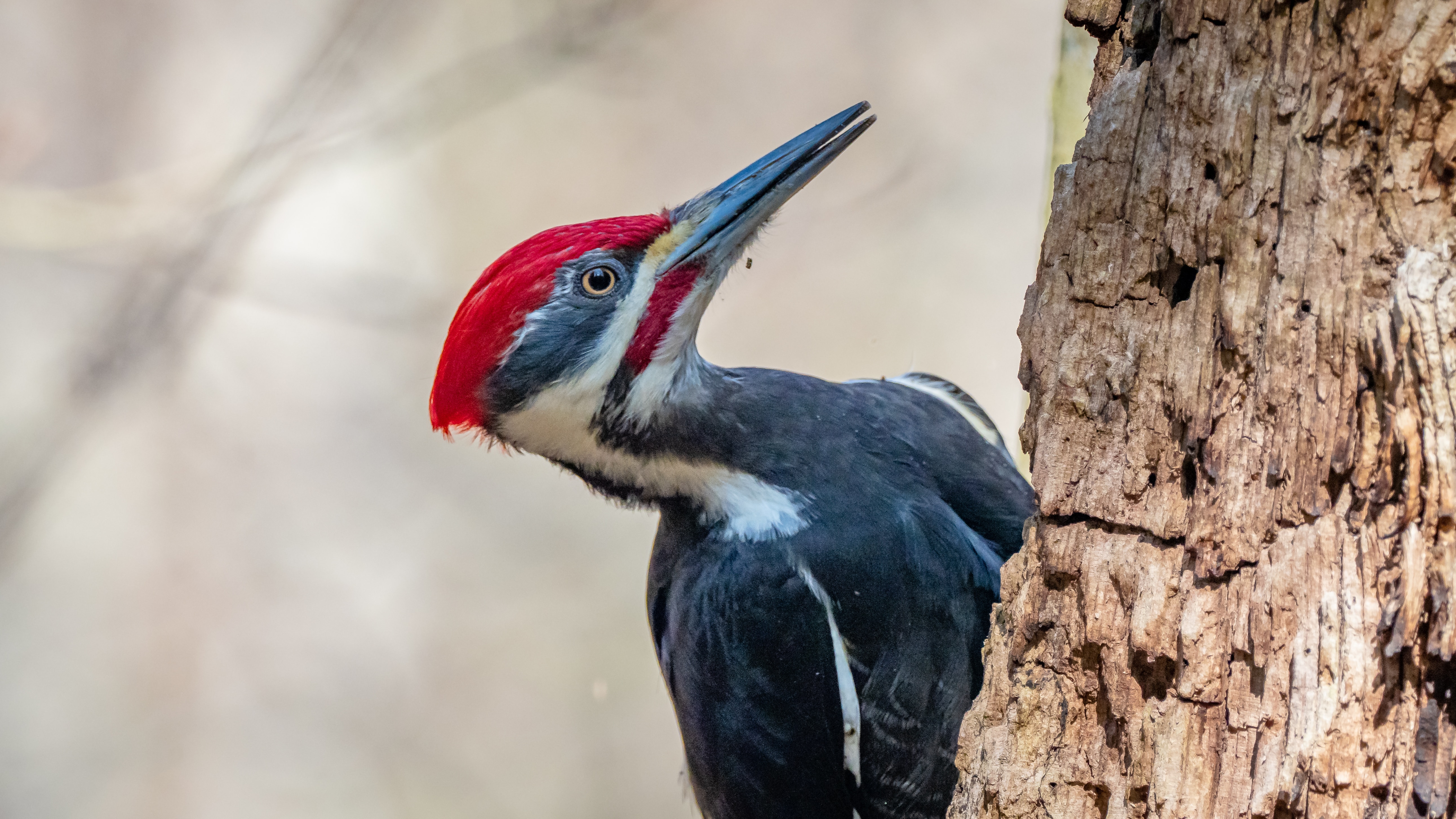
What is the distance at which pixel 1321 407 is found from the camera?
87cm

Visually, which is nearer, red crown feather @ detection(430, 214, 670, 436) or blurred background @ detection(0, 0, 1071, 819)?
red crown feather @ detection(430, 214, 670, 436)

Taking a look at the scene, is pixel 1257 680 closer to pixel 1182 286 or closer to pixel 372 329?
pixel 1182 286

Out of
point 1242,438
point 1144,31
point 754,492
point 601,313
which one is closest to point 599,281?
point 601,313

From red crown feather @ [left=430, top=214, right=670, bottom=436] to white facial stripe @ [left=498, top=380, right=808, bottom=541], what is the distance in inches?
3.0

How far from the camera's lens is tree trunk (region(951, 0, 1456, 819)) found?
823mm

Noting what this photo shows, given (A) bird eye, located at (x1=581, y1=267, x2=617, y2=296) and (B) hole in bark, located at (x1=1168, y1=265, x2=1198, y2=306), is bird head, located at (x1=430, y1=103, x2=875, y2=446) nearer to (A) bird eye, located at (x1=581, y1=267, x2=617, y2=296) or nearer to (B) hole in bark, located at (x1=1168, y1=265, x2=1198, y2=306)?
(A) bird eye, located at (x1=581, y1=267, x2=617, y2=296)

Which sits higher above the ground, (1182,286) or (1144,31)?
(1144,31)

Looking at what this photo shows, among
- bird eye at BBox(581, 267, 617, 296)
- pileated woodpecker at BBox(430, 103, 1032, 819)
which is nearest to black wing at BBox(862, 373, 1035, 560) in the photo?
pileated woodpecker at BBox(430, 103, 1032, 819)

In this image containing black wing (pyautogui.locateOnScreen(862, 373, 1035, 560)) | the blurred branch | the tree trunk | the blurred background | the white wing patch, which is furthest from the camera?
the blurred background

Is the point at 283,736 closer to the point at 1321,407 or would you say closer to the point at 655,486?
the point at 655,486

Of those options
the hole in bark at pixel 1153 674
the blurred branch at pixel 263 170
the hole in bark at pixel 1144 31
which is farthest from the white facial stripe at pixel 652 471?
the blurred branch at pixel 263 170

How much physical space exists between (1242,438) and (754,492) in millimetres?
738

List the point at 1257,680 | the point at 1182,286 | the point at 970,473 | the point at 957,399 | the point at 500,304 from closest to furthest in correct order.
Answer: the point at 1257,680 → the point at 1182,286 → the point at 500,304 → the point at 970,473 → the point at 957,399

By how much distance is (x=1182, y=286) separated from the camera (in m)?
1.00
